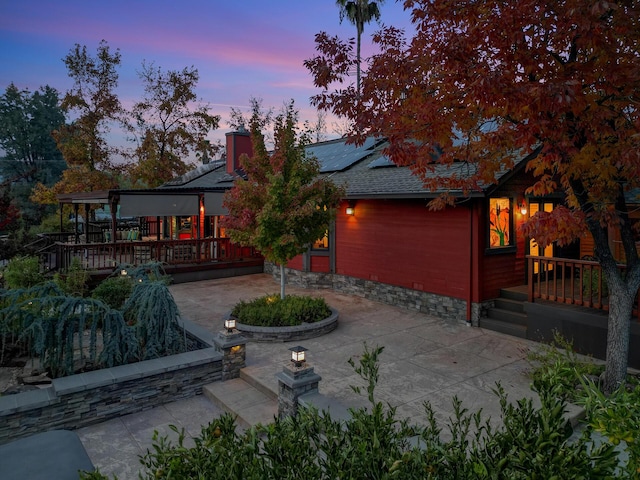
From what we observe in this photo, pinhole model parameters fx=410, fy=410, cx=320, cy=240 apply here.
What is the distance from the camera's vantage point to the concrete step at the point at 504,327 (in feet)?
27.3

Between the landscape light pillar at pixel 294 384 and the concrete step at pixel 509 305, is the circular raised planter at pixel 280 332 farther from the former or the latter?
the concrete step at pixel 509 305

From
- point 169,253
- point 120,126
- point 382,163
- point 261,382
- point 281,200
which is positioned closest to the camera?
point 261,382

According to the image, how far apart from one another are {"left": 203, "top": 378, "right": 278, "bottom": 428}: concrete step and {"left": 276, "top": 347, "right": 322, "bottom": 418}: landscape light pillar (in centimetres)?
33

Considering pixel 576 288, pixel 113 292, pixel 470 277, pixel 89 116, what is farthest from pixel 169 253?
pixel 576 288

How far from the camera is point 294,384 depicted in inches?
199

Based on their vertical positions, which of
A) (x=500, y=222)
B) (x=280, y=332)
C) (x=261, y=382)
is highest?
(x=500, y=222)

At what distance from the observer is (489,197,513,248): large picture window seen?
940 cm

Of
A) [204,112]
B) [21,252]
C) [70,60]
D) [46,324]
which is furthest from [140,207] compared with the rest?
[70,60]

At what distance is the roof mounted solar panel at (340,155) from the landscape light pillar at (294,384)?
8.60 metres

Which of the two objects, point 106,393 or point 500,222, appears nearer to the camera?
point 106,393

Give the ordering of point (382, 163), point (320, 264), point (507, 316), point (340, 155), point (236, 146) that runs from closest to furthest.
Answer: point (507, 316), point (382, 163), point (320, 264), point (340, 155), point (236, 146)

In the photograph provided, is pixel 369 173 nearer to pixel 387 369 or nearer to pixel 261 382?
pixel 387 369

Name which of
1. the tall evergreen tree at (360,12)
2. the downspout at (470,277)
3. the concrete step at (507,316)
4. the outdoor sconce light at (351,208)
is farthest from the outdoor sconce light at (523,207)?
the tall evergreen tree at (360,12)

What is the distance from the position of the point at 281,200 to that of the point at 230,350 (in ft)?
10.8
